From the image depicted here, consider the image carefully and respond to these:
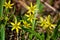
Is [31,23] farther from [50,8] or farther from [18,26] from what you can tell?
[50,8]

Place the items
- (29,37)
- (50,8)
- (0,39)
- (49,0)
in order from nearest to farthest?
(0,39) → (29,37) → (50,8) → (49,0)

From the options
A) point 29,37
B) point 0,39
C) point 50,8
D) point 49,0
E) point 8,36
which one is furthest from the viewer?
point 49,0

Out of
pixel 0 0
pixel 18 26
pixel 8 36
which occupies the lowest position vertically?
pixel 8 36

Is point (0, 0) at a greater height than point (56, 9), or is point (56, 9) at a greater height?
point (0, 0)

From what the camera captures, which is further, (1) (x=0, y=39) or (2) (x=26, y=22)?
(2) (x=26, y=22)

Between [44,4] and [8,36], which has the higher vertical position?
[44,4]

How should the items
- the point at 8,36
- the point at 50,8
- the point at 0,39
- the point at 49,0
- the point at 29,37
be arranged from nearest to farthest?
the point at 0,39, the point at 29,37, the point at 8,36, the point at 50,8, the point at 49,0

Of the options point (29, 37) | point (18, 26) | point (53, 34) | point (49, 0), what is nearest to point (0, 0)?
point (18, 26)

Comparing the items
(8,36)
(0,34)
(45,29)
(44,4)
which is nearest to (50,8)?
(44,4)

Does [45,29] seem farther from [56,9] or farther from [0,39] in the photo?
[56,9]
